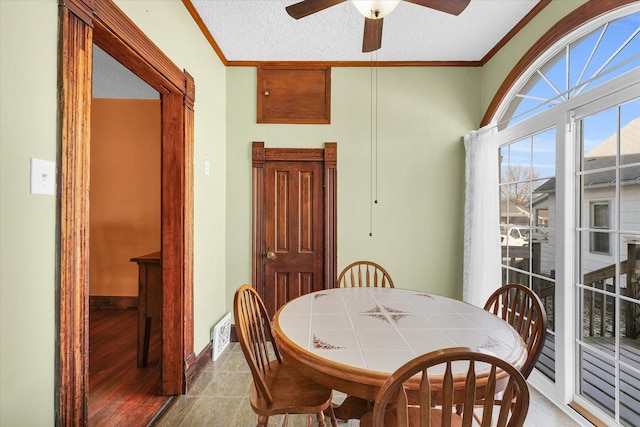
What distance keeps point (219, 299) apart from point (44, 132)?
7.41 ft

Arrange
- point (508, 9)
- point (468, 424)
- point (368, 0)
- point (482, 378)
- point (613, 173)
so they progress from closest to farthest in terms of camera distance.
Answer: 1. point (468, 424)
2. point (482, 378)
3. point (368, 0)
4. point (613, 173)
5. point (508, 9)

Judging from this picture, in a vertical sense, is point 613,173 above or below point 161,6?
below

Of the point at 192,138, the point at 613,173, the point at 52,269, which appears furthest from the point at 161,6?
the point at 613,173

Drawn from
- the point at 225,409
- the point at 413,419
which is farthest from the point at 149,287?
the point at 413,419

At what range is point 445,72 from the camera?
321 cm

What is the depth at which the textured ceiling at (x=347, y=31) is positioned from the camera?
2.35 m

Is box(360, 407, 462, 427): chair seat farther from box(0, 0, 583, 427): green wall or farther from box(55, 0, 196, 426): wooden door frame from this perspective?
box(0, 0, 583, 427): green wall

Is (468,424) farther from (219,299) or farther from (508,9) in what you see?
(508,9)

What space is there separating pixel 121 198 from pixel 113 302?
1.37m

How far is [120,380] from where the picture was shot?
2.39 m

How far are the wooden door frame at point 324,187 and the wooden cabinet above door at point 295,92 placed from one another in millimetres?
323

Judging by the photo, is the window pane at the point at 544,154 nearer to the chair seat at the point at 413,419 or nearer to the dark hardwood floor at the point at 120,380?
the chair seat at the point at 413,419

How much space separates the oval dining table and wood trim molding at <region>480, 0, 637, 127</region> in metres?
2.00

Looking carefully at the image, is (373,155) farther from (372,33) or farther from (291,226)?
(372,33)
